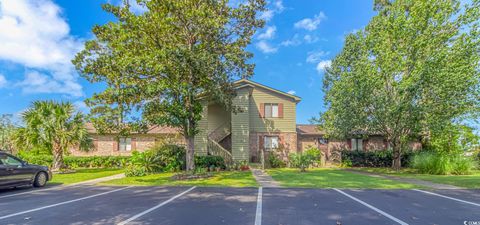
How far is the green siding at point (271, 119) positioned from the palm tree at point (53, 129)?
12.1 metres

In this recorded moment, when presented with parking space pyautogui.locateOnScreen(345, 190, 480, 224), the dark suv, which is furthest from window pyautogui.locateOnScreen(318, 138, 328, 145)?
the dark suv

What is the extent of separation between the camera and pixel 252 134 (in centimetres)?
1970

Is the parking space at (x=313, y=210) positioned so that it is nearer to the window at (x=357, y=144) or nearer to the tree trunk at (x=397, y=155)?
the tree trunk at (x=397, y=155)

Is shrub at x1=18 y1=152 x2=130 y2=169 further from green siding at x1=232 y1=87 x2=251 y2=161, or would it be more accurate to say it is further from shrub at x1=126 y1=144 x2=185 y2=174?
green siding at x1=232 y1=87 x2=251 y2=161

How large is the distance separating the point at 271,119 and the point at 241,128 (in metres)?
2.83

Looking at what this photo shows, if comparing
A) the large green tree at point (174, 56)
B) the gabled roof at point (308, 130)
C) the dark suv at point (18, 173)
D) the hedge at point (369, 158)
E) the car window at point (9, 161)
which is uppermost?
the large green tree at point (174, 56)

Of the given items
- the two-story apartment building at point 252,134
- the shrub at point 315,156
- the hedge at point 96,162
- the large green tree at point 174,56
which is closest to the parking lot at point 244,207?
the large green tree at point 174,56

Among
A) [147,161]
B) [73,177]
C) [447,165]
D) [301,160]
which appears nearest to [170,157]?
[147,161]

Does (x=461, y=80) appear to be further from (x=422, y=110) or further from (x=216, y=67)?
(x=216, y=67)

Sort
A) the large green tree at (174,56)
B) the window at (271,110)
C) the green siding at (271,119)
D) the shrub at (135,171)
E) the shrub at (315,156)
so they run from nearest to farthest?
the large green tree at (174,56), the shrub at (135,171), the shrub at (315,156), the green siding at (271,119), the window at (271,110)

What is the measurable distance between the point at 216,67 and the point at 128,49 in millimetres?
4662

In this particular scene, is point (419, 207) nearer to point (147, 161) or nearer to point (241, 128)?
point (147, 161)

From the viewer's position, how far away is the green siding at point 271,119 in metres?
19.9

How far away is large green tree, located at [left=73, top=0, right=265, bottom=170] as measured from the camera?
11.1m
